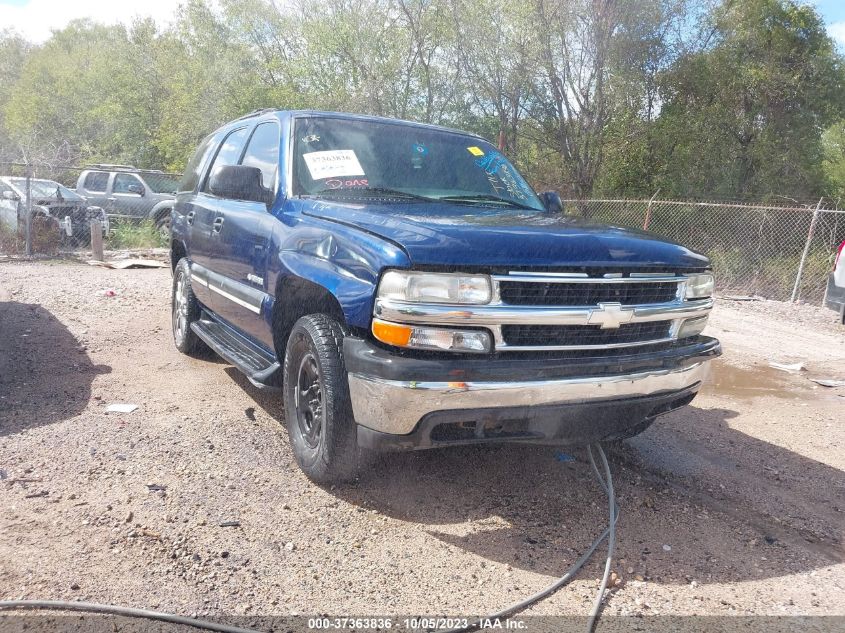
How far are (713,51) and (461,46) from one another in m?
6.36

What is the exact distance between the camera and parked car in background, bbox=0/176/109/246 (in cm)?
1266

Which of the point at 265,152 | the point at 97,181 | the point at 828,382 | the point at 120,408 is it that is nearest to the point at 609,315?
the point at 265,152

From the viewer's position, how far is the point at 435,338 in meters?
2.75

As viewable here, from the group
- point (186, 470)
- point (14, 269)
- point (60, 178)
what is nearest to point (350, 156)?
point (186, 470)

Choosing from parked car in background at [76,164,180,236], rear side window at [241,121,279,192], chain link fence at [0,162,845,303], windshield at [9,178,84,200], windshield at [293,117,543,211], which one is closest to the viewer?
windshield at [293,117,543,211]

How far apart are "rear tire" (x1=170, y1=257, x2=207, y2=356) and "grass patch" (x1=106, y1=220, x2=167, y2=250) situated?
9.50m

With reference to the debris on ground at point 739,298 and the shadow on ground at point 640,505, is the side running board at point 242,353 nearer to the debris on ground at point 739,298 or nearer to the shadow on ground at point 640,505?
the shadow on ground at point 640,505

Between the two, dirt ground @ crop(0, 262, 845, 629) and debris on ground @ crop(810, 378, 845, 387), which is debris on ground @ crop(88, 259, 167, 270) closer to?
dirt ground @ crop(0, 262, 845, 629)

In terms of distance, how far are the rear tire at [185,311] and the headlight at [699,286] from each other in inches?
151

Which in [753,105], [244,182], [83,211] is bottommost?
[83,211]

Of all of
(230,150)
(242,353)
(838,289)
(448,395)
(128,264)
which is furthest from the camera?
(128,264)

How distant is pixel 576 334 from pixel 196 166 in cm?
405

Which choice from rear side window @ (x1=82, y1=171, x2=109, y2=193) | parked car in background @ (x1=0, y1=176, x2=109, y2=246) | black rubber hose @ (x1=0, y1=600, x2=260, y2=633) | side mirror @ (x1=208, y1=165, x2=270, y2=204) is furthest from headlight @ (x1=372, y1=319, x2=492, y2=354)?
rear side window @ (x1=82, y1=171, x2=109, y2=193)

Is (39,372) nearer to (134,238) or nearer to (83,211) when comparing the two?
(83,211)
